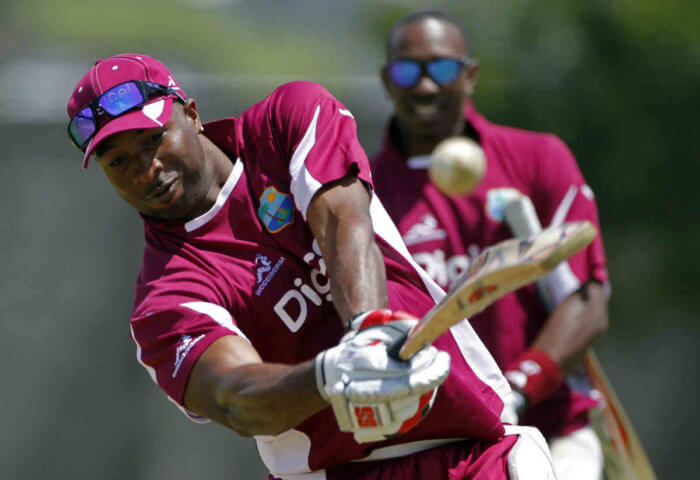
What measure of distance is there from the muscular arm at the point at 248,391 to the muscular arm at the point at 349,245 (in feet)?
0.80

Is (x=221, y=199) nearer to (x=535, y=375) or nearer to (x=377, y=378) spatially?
(x=377, y=378)

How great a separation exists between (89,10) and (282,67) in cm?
325

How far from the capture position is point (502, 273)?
2.26 meters

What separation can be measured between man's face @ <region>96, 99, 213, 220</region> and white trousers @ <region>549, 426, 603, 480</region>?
2193 millimetres

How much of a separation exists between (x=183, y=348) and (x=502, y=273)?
0.93 m

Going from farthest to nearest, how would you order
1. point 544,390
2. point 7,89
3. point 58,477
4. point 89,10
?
point 89,10 < point 7,89 < point 58,477 < point 544,390

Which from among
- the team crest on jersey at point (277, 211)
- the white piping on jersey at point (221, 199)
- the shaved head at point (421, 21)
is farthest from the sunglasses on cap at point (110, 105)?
the shaved head at point (421, 21)

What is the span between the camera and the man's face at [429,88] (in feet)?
16.5

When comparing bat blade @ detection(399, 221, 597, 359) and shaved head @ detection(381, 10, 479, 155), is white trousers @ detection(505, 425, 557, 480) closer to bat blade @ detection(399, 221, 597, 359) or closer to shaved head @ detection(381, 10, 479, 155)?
bat blade @ detection(399, 221, 597, 359)

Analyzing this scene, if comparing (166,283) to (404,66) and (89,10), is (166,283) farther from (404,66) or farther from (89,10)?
(89,10)

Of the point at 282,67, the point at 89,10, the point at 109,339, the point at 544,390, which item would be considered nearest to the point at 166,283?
the point at 544,390

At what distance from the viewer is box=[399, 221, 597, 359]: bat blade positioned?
2.21 metres

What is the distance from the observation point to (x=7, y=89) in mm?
7621

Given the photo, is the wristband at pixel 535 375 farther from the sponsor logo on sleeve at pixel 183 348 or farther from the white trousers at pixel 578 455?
the sponsor logo on sleeve at pixel 183 348
